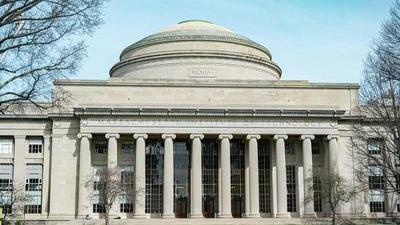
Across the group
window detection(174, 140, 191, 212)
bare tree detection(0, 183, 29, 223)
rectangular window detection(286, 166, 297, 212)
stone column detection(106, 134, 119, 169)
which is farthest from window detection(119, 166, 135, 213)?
rectangular window detection(286, 166, 297, 212)

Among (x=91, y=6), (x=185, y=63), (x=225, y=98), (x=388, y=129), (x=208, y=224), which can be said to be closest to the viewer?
(x=91, y=6)

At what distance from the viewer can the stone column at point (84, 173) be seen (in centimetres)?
6191

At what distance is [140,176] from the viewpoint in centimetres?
6228

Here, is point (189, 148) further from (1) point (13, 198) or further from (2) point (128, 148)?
(1) point (13, 198)

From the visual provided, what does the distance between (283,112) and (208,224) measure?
46.4ft

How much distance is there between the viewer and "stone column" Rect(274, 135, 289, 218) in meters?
63.0

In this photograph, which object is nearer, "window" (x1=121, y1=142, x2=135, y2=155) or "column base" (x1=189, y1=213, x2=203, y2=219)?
"column base" (x1=189, y1=213, x2=203, y2=219)

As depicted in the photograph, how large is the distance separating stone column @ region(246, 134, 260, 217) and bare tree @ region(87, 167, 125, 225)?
12803 mm

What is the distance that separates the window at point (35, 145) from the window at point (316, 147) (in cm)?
2925

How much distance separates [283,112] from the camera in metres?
64.2

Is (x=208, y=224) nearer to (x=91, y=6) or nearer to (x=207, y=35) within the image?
(x=207, y=35)

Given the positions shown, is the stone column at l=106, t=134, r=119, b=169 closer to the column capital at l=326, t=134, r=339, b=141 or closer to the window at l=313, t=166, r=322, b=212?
the window at l=313, t=166, r=322, b=212

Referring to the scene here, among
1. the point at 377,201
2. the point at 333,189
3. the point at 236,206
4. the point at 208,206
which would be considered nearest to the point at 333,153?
the point at 333,189

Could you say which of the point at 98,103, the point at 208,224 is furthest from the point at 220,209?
the point at 98,103
